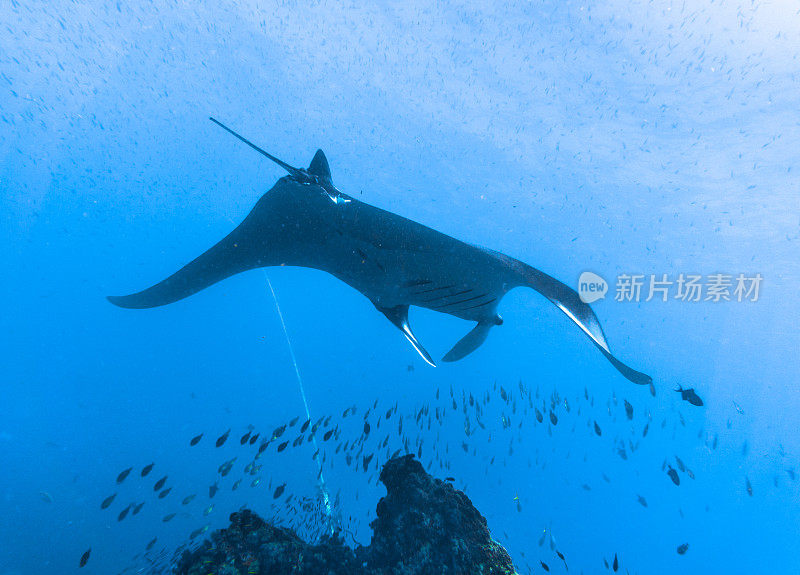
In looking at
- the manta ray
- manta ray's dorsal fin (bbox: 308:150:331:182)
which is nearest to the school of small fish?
the manta ray

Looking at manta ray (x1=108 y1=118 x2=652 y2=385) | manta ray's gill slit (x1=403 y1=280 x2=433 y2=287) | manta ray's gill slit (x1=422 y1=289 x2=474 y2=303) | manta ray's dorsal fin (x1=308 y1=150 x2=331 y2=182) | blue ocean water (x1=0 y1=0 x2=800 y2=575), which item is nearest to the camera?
manta ray (x1=108 y1=118 x2=652 y2=385)

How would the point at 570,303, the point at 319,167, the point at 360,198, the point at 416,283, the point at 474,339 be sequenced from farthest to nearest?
the point at 360,198
the point at 474,339
the point at 416,283
the point at 319,167
the point at 570,303

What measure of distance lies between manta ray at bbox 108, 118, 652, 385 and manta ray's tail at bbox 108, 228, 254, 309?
11 millimetres

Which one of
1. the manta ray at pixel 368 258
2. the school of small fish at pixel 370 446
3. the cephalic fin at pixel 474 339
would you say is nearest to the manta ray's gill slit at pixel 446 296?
the manta ray at pixel 368 258

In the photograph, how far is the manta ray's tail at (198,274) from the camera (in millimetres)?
4426

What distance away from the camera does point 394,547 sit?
4336mm

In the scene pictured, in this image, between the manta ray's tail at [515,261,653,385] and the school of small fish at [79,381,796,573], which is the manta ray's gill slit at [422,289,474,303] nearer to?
the manta ray's tail at [515,261,653,385]

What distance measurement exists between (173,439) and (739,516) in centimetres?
8420

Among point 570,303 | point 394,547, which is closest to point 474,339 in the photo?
point 570,303

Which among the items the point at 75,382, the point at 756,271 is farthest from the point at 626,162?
the point at 75,382

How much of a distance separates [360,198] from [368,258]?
14.8 m

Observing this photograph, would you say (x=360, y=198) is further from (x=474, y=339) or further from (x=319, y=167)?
(x=319, y=167)

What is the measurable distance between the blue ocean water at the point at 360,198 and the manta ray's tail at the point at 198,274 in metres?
5.53

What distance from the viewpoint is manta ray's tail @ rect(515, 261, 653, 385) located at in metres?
3.61
